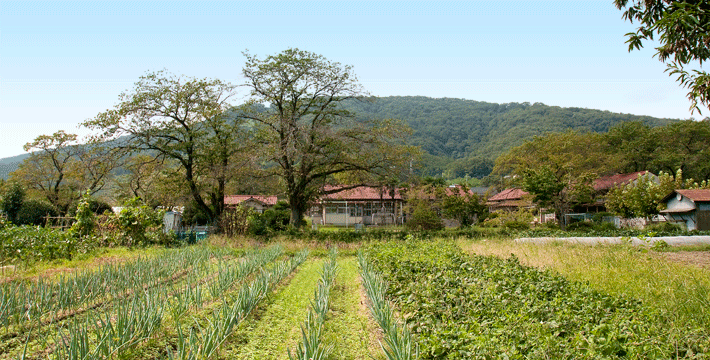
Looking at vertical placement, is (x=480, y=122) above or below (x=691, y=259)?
above

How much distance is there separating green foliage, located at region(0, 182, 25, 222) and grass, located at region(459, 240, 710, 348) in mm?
30270

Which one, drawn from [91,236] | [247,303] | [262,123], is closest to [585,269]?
[247,303]

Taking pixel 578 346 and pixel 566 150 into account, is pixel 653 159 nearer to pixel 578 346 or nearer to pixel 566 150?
pixel 566 150

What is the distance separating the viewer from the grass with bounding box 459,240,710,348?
439 centimetres

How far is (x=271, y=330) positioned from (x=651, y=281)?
5769mm

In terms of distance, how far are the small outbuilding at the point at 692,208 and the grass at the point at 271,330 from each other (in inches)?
1028

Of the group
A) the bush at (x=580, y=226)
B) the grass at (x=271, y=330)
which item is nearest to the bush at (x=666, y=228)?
the bush at (x=580, y=226)

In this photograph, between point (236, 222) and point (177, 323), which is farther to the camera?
point (236, 222)

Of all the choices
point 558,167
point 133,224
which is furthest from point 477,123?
point 133,224

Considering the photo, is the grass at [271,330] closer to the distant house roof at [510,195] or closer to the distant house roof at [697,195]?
the distant house roof at [697,195]

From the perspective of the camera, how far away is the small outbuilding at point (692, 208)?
80.4 ft

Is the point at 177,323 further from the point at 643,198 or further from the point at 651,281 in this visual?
the point at 643,198

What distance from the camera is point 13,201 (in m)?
27.0

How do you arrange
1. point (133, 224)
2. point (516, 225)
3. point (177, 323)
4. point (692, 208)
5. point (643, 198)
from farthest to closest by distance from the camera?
1. point (643, 198)
2. point (692, 208)
3. point (516, 225)
4. point (133, 224)
5. point (177, 323)
